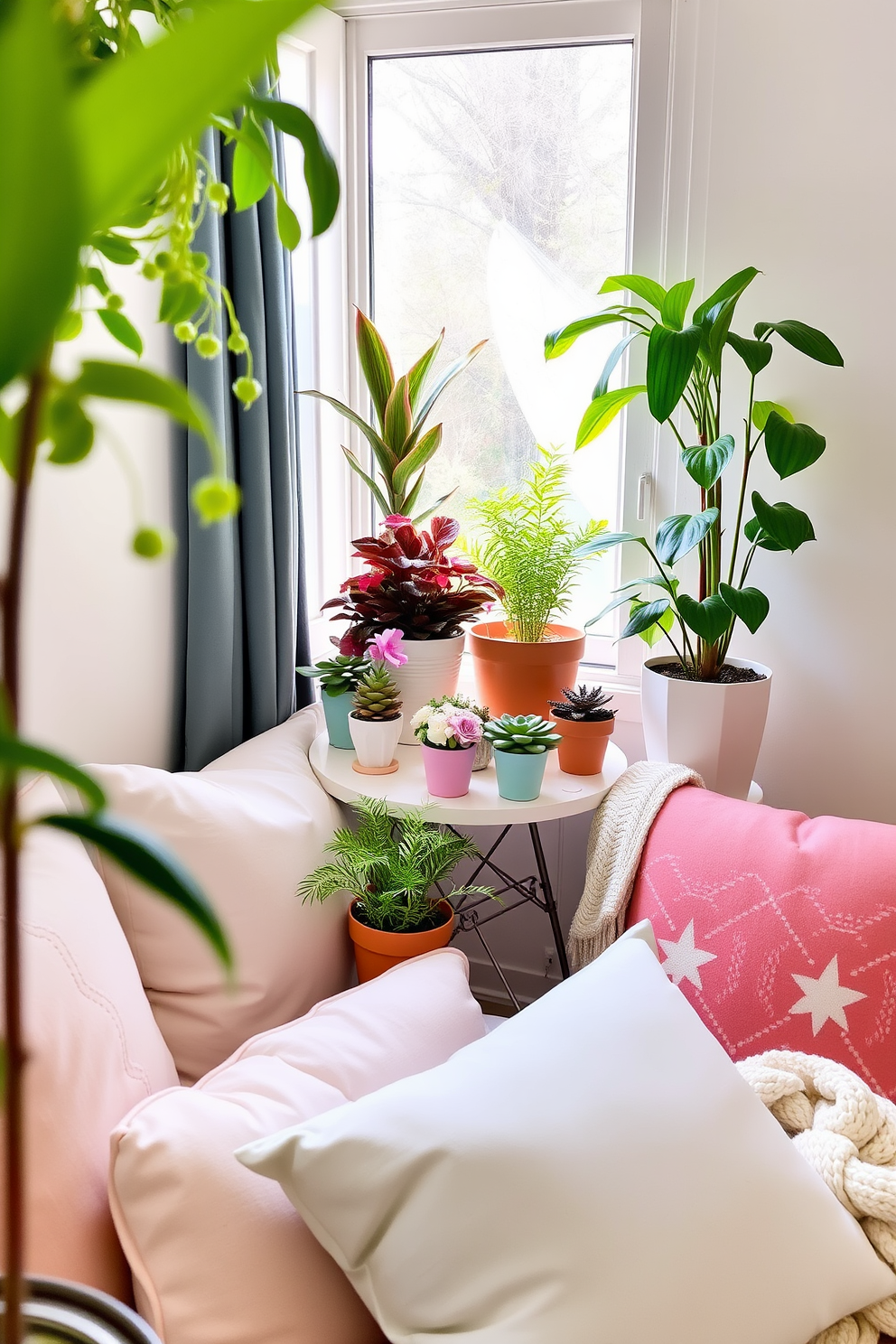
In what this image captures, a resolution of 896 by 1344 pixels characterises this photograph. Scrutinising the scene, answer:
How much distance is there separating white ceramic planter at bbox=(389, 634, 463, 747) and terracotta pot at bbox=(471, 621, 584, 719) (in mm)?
→ 53

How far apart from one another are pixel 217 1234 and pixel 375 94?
2.12 metres

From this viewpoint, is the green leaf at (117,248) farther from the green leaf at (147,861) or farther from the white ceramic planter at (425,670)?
the white ceramic planter at (425,670)

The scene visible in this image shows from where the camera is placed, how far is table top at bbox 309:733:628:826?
1.56 metres

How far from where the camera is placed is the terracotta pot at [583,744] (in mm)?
1652

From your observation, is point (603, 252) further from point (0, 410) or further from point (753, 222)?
point (0, 410)

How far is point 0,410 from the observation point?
31cm

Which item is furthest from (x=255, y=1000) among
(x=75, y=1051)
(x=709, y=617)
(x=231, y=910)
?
(x=709, y=617)

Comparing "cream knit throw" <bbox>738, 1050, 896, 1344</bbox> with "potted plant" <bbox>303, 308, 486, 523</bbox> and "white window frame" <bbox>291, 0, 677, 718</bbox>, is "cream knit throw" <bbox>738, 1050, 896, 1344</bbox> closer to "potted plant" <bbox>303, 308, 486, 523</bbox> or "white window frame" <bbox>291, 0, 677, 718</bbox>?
"white window frame" <bbox>291, 0, 677, 718</bbox>

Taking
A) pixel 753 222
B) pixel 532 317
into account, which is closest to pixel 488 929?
pixel 532 317

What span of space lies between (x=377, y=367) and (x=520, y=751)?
2.85ft

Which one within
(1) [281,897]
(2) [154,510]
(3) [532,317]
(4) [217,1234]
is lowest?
(4) [217,1234]

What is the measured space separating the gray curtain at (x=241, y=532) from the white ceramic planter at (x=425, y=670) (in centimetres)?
23

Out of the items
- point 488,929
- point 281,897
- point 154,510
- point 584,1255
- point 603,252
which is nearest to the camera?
point 584,1255

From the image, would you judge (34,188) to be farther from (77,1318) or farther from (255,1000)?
(255,1000)
